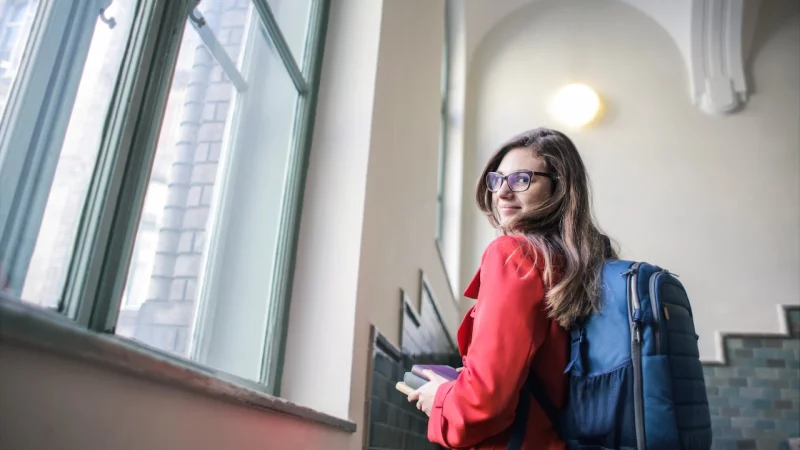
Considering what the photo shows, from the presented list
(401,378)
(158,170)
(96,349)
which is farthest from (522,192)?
(401,378)

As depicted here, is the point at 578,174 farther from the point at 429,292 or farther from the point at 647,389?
the point at 429,292

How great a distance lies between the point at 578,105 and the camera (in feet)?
14.5

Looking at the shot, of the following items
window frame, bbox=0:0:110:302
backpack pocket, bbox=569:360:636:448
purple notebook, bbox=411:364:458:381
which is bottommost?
backpack pocket, bbox=569:360:636:448

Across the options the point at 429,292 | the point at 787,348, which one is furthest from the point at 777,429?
the point at 429,292

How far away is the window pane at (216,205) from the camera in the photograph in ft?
3.13

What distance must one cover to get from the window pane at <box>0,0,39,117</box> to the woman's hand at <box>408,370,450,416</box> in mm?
661

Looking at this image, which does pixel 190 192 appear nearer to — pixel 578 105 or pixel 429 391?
pixel 429 391

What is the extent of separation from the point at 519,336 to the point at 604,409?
0.14 metres

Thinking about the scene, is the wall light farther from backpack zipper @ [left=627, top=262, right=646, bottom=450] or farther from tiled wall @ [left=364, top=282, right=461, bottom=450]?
backpack zipper @ [left=627, top=262, right=646, bottom=450]

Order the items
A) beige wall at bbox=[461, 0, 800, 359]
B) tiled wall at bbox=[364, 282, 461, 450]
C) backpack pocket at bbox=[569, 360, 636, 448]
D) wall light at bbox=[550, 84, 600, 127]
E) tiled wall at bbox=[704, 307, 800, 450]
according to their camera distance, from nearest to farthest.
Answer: backpack pocket at bbox=[569, 360, 636, 448] < tiled wall at bbox=[364, 282, 461, 450] < tiled wall at bbox=[704, 307, 800, 450] < beige wall at bbox=[461, 0, 800, 359] < wall light at bbox=[550, 84, 600, 127]

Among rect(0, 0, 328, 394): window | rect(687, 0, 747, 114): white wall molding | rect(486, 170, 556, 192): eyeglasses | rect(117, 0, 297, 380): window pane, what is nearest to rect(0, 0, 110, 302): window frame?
rect(0, 0, 328, 394): window

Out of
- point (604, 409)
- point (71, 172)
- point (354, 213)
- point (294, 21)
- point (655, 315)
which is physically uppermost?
point (294, 21)

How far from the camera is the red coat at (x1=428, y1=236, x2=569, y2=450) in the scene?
2.68 feet

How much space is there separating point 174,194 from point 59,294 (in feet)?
1.12
